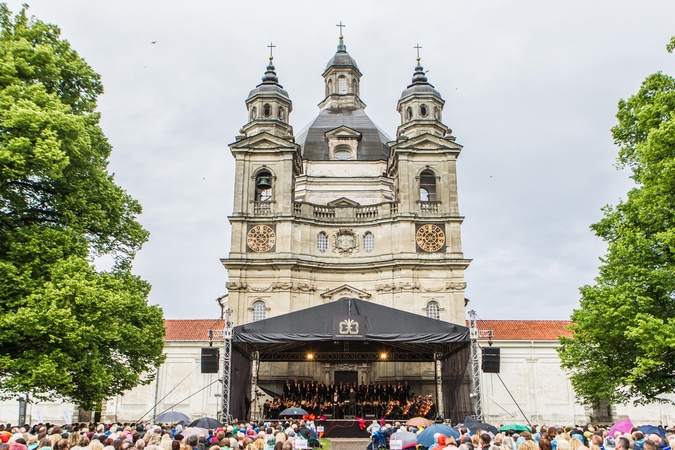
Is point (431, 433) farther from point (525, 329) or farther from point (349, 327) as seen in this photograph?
point (525, 329)

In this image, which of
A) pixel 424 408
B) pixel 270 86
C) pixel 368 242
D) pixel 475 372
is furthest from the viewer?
pixel 270 86

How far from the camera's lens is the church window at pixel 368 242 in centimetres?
3272

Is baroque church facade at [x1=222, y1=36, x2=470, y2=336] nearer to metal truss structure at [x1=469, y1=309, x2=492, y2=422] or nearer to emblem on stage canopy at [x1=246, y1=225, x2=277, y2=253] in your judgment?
emblem on stage canopy at [x1=246, y1=225, x2=277, y2=253]

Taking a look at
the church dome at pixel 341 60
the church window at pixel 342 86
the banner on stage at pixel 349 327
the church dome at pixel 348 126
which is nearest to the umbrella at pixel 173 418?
the banner on stage at pixel 349 327

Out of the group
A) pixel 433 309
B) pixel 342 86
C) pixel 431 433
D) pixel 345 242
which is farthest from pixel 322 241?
pixel 431 433

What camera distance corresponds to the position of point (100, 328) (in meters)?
15.5

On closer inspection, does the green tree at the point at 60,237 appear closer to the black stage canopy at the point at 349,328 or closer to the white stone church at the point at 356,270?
the black stage canopy at the point at 349,328

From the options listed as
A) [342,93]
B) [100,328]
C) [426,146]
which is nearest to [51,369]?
[100,328]

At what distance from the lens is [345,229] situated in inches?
1297

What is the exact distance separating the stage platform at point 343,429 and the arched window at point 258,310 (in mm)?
9522

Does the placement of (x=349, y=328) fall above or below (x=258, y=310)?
below

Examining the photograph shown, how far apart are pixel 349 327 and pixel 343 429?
469cm

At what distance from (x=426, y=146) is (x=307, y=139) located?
380 inches

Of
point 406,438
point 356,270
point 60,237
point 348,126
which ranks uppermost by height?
point 348,126
